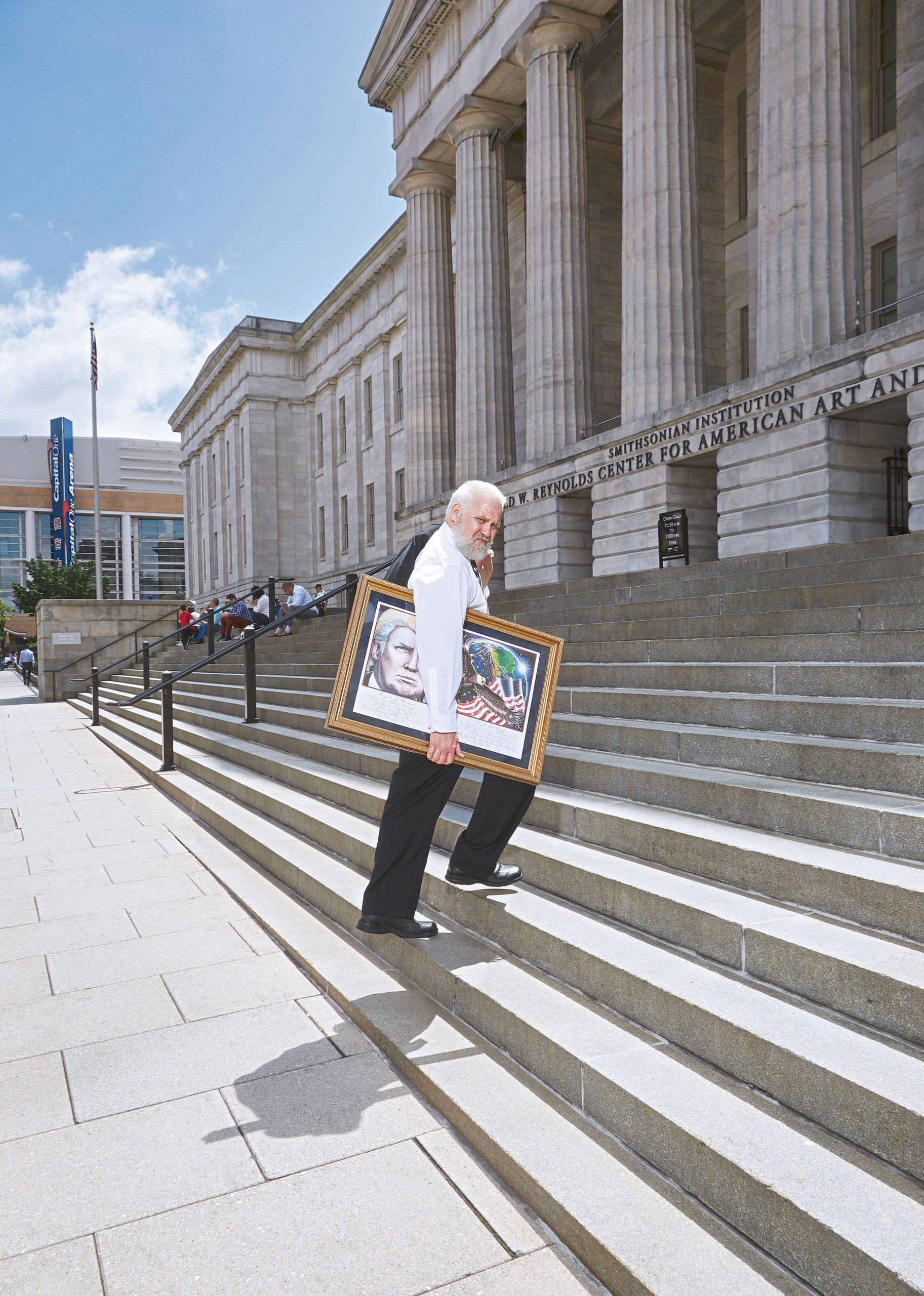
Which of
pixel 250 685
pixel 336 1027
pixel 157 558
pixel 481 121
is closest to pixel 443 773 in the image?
pixel 336 1027

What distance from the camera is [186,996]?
3998 millimetres

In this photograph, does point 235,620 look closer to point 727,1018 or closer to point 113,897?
point 113,897

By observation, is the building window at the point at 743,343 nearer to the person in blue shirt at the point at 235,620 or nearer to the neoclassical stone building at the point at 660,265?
the neoclassical stone building at the point at 660,265

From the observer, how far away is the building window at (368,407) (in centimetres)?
3556

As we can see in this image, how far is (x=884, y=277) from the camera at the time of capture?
1460 cm

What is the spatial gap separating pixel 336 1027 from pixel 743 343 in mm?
17714

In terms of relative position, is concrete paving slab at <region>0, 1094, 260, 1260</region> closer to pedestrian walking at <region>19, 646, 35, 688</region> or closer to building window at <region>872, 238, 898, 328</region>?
building window at <region>872, 238, 898, 328</region>

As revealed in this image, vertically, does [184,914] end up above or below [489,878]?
below

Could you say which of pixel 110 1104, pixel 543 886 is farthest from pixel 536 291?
pixel 110 1104

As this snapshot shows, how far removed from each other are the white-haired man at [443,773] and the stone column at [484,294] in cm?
1629

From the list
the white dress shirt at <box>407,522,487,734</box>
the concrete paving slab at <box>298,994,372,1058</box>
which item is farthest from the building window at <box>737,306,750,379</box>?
the concrete paving slab at <box>298,994,372,1058</box>

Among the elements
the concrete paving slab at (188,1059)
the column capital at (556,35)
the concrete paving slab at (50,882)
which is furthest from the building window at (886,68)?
the concrete paving slab at (188,1059)

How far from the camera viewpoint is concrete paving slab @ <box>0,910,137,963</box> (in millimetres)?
4742

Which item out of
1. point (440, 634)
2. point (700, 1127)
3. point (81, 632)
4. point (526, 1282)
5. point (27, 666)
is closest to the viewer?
point (526, 1282)
